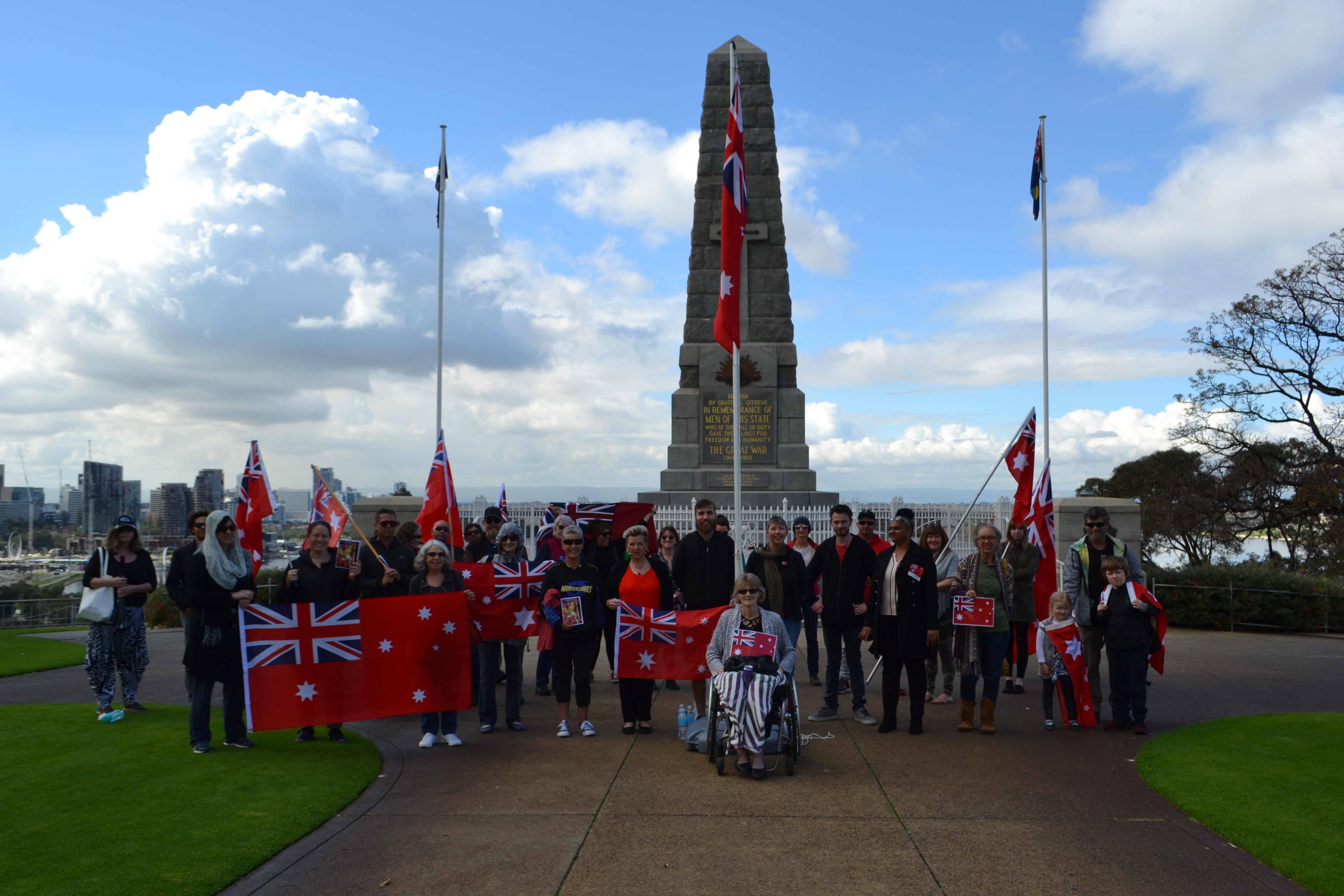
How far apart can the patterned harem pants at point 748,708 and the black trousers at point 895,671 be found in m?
1.78

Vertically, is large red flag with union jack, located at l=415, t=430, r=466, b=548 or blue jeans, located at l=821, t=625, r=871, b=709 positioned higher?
large red flag with union jack, located at l=415, t=430, r=466, b=548

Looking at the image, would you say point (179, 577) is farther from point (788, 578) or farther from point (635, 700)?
point (788, 578)

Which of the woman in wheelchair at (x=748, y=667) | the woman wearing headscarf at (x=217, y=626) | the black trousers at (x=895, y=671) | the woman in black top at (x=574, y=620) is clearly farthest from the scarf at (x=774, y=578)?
the woman wearing headscarf at (x=217, y=626)

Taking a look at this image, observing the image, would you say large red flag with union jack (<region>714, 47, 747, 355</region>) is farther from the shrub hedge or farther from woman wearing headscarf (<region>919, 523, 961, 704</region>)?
the shrub hedge

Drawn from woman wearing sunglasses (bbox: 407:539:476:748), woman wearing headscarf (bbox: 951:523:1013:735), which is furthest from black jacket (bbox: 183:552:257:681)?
woman wearing headscarf (bbox: 951:523:1013:735)

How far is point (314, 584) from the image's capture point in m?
7.66

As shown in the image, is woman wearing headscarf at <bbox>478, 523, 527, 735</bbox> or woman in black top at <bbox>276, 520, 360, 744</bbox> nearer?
woman in black top at <bbox>276, 520, 360, 744</bbox>

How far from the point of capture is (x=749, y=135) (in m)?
23.1

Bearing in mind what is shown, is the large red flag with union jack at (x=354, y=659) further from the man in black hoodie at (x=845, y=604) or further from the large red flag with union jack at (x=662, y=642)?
the man in black hoodie at (x=845, y=604)

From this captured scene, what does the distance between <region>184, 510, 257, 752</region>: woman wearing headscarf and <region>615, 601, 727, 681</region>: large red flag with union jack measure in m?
2.96

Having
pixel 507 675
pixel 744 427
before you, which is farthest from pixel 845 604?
pixel 744 427

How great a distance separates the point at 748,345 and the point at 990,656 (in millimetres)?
15416

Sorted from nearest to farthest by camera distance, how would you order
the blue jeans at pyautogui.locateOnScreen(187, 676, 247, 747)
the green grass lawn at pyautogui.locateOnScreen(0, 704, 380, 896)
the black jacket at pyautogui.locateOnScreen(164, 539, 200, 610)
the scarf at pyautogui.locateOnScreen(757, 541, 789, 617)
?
the green grass lawn at pyautogui.locateOnScreen(0, 704, 380, 896) → the blue jeans at pyautogui.locateOnScreen(187, 676, 247, 747) → the black jacket at pyautogui.locateOnScreen(164, 539, 200, 610) → the scarf at pyautogui.locateOnScreen(757, 541, 789, 617)

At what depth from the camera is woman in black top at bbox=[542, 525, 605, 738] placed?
25.3 feet
